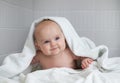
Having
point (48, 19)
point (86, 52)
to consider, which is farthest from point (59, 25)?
point (86, 52)

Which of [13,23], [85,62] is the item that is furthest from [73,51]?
[13,23]

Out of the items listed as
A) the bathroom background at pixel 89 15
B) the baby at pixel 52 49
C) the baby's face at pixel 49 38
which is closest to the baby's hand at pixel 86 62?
the baby at pixel 52 49

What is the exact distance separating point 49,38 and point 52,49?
5 centimetres

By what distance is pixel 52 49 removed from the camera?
1.16 metres

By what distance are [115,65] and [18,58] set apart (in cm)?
46

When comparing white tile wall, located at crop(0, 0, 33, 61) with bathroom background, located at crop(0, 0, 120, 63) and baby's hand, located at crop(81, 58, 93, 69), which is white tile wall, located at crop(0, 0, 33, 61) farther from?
baby's hand, located at crop(81, 58, 93, 69)

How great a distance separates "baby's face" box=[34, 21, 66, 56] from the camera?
115 centimetres

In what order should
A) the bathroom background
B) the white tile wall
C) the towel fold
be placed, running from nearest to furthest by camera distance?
the towel fold
the white tile wall
the bathroom background

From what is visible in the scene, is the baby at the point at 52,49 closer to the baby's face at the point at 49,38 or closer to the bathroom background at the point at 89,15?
the baby's face at the point at 49,38

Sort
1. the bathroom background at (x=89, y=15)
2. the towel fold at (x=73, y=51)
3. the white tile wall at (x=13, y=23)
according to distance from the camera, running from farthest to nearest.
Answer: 1. the bathroom background at (x=89, y=15)
2. the white tile wall at (x=13, y=23)
3. the towel fold at (x=73, y=51)

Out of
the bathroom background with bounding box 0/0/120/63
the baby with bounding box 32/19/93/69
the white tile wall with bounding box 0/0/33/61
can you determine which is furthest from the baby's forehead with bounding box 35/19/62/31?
the bathroom background with bounding box 0/0/120/63

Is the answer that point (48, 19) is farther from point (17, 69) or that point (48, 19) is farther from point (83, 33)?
point (83, 33)

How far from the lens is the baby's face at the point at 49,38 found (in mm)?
1150

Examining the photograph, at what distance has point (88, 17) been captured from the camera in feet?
5.15
